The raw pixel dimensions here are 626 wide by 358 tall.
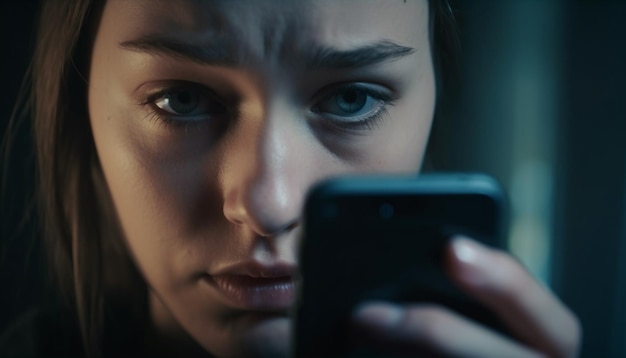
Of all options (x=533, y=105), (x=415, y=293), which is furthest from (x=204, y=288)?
(x=533, y=105)

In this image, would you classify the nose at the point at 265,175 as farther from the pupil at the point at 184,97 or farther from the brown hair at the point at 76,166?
the brown hair at the point at 76,166

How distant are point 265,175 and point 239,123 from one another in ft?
0.20

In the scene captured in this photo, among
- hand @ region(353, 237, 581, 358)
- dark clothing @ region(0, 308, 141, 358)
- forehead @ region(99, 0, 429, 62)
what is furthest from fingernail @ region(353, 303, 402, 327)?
dark clothing @ region(0, 308, 141, 358)

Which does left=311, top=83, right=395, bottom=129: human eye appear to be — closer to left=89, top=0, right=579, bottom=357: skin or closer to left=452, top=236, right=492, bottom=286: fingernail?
left=89, top=0, right=579, bottom=357: skin

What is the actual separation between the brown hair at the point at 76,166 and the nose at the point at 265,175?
0.71ft

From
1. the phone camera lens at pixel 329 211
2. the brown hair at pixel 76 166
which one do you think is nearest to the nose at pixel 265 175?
the phone camera lens at pixel 329 211

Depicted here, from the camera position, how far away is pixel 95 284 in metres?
0.77

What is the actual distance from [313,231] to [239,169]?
141mm

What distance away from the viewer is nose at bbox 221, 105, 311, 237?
1.61ft

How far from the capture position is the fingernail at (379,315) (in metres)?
0.38

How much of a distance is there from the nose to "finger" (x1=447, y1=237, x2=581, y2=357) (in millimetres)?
157

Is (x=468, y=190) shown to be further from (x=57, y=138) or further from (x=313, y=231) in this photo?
(x=57, y=138)

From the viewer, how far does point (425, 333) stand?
38cm

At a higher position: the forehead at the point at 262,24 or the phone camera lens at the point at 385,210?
the forehead at the point at 262,24
